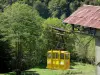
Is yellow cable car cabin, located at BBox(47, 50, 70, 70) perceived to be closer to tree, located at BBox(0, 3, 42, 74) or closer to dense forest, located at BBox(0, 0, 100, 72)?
dense forest, located at BBox(0, 0, 100, 72)

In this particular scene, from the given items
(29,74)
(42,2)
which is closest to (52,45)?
(29,74)

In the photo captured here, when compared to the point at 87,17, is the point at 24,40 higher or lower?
lower

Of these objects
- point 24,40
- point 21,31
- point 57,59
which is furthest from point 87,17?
point 24,40

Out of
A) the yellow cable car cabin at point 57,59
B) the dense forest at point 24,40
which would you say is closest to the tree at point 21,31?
the dense forest at point 24,40

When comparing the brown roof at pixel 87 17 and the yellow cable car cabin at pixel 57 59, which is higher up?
the brown roof at pixel 87 17

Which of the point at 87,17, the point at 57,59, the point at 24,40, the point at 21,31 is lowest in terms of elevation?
the point at 57,59

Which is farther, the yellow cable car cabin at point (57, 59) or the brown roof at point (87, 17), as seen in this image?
the yellow cable car cabin at point (57, 59)

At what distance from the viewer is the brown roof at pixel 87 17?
33.6 ft

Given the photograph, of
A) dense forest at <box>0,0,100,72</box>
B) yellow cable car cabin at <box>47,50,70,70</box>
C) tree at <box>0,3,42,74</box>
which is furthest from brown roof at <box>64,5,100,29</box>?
tree at <box>0,3,42,74</box>

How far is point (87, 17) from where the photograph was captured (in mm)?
10844

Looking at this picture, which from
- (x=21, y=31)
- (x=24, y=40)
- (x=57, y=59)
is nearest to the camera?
(x=57, y=59)

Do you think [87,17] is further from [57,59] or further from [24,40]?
[24,40]

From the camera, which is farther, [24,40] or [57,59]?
[24,40]

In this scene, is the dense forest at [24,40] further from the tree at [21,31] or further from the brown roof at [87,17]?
the brown roof at [87,17]
